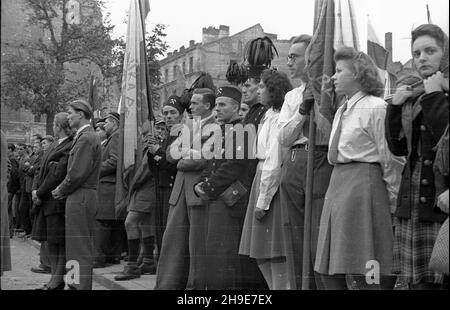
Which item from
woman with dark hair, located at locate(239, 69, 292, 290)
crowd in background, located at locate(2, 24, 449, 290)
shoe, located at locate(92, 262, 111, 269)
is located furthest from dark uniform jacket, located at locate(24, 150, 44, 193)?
woman with dark hair, located at locate(239, 69, 292, 290)

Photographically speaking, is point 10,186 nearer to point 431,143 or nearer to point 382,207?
point 382,207

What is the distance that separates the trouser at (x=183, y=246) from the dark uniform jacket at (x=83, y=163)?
1.92 feet

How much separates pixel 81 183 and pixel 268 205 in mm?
1283

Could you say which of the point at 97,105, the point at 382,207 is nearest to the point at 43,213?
the point at 97,105

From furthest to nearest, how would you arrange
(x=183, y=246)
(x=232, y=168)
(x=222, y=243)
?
(x=183, y=246), (x=222, y=243), (x=232, y=168)

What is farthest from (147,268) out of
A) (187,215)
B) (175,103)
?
(175,103)

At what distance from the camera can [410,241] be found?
11.5 feet

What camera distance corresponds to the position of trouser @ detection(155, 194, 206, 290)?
4.53 meters

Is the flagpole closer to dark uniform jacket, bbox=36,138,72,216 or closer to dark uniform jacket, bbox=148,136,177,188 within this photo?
dark uniform jacket, bbox=148,136,177,188

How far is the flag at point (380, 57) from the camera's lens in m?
3.92

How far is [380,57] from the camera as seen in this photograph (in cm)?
395

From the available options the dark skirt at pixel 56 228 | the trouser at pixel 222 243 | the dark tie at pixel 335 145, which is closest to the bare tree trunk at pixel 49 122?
the dark skirt at pixel 56 228

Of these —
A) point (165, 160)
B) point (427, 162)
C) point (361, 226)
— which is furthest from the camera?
point (165, 160)

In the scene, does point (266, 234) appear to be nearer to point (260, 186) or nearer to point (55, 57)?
point (260, 186)
